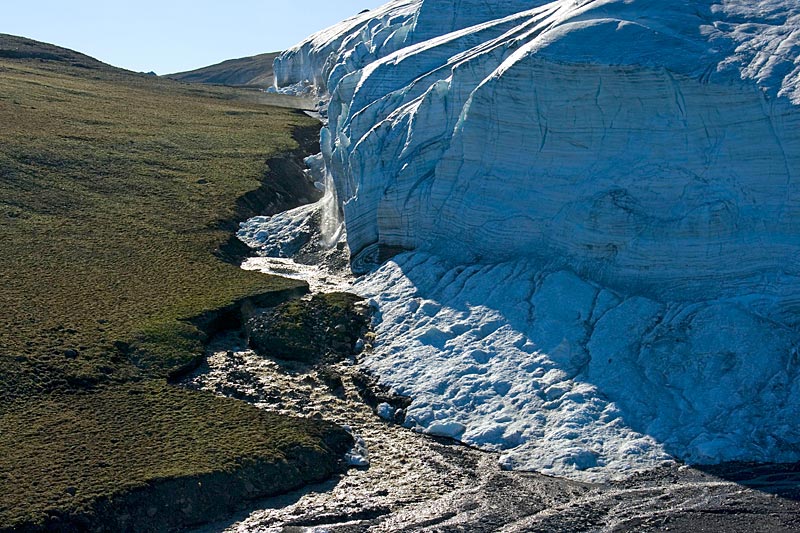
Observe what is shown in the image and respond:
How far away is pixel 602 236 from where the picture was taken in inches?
1126

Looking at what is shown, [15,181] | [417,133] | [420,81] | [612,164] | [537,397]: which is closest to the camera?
[537,397]

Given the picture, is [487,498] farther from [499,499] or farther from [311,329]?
[311,329]

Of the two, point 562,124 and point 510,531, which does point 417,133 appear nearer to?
point 562,124

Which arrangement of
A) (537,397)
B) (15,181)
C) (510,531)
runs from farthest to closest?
(15,181), (537,397), (510,531)

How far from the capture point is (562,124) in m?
30.7

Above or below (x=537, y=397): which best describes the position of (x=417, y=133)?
above

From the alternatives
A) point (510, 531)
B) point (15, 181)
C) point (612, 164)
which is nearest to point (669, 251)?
point (612, 164)

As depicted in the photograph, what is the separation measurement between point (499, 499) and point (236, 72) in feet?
444

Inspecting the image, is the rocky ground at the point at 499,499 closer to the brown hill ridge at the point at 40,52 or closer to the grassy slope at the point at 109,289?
the grassy slope at the point at 109,289

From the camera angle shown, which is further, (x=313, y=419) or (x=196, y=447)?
(x=313, y=419)

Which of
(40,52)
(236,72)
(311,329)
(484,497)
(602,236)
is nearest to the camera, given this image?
(484,497)

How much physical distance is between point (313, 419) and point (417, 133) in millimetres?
13296

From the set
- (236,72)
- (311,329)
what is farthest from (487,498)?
(236,72)

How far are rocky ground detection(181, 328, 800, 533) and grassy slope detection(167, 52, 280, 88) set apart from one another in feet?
368
